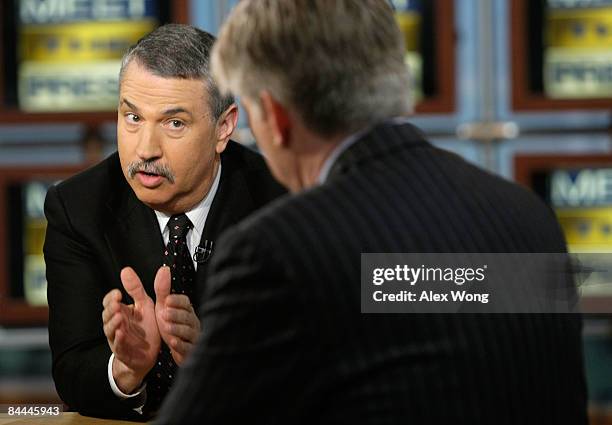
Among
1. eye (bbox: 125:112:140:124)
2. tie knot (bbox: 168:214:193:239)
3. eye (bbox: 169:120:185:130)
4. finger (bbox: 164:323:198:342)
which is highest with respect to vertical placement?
eye (bbox: 125:112:140:124)

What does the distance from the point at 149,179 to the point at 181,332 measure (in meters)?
0.38

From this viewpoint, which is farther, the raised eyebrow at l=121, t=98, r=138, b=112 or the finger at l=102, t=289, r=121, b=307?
the raised eyebrow at l=121, t=98, r=138, b=112

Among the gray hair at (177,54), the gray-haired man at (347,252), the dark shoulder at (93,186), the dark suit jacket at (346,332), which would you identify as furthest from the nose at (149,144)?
the dark suit jacket at (346,332)

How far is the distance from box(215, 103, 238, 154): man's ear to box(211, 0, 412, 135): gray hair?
0.93 m

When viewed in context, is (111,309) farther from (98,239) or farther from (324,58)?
(324,58)

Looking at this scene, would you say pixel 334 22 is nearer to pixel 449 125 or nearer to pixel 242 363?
pixel 242 363

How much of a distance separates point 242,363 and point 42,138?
2.80 metres

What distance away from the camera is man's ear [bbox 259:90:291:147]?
1203mm

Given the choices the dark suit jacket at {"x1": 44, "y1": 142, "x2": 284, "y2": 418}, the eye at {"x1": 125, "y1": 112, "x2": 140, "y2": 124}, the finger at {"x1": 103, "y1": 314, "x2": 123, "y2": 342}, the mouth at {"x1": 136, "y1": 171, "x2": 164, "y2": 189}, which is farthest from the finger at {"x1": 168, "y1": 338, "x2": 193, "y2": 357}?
the eye at {"x1": 125, "y1": 112, "x2": 140, "y2": 124}

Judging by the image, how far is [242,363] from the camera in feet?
3.52

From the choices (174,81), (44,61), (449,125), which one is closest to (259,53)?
(174,81)

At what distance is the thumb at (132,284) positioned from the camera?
1.81 meters

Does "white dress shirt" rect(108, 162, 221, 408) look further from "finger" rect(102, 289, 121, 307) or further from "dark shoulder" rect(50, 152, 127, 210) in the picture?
"finger" rect(102, 289, 121, 307)

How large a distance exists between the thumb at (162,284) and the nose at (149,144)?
1.04 feet
